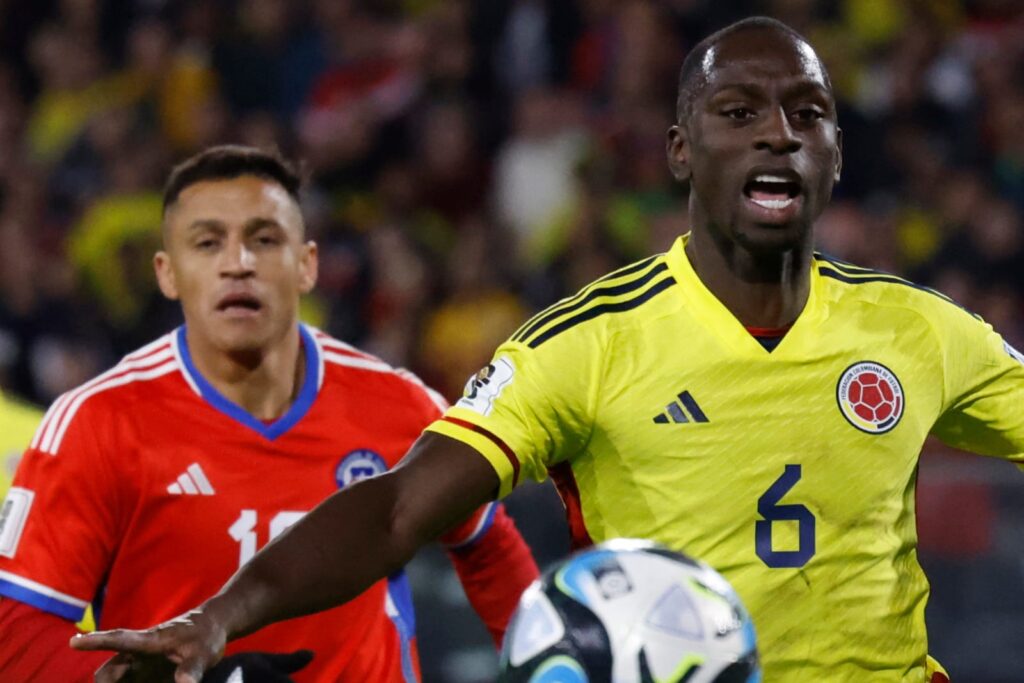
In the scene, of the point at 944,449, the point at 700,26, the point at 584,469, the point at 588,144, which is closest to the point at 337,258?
the point at 588,144

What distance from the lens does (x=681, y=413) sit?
315 centimetres

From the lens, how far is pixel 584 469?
3232mm

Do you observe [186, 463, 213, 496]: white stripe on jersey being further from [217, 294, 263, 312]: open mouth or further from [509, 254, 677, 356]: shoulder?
[509, 254, 677, 356]: shoulder

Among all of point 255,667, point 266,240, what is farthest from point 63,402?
point 255,667

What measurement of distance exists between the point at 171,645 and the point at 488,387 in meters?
0.77

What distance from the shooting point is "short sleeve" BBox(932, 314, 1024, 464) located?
129 inches

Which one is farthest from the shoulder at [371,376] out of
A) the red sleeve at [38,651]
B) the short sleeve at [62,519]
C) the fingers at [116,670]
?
the fingers at [116,670]

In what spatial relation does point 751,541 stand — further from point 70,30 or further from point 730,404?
point 70,30

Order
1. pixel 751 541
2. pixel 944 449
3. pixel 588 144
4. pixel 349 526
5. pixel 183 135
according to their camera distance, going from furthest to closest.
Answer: pixel 183 135, pixel 588 144, pixel 944 449, pixel 751 541, pixel 349 526

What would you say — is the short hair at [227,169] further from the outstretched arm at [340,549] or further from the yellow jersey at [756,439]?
the outstretched arm at [340,549]

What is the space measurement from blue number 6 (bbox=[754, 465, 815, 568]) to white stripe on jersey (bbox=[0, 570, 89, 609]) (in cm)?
156

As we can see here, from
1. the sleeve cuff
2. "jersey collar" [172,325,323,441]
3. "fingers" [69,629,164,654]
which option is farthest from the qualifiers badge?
"fingers" [69,629,164,654]

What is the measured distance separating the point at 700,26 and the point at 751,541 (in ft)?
20.0

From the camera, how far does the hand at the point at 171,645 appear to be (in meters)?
2.59
